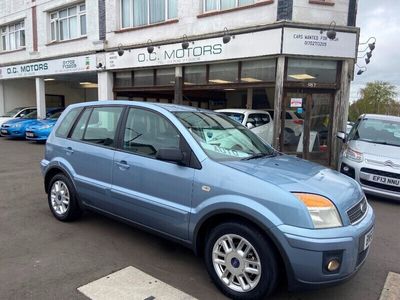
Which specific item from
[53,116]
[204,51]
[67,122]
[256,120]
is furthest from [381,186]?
[53,116]

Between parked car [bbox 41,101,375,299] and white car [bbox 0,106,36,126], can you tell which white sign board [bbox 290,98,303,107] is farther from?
white car [bbox 0,106,36,126]

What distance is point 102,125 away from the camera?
4.41 m

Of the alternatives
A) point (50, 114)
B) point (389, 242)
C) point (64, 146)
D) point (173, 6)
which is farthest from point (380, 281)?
point (50, 114)

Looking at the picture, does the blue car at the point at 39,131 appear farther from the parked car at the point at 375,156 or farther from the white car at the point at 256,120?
the parked car at the point at 375,156

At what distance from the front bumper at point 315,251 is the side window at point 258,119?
7.55 meters

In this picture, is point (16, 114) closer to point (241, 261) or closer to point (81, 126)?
point (81, 126)

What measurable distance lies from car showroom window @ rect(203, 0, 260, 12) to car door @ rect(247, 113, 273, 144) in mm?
3383

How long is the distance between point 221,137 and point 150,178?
2.85ft

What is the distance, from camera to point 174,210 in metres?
3.38

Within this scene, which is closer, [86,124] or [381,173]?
[86,124]

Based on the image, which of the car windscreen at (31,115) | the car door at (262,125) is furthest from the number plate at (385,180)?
the car windscreen at (31,115)

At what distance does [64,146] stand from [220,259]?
8.97ft

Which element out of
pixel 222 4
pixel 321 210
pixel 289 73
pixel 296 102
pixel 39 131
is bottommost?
pixel 39 131

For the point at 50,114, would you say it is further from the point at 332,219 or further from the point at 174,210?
the point at 332,219
